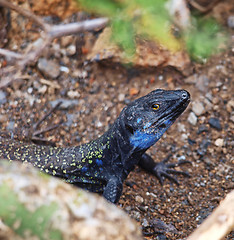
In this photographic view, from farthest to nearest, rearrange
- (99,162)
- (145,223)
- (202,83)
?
(202,83) < (99,162) < (145,223)

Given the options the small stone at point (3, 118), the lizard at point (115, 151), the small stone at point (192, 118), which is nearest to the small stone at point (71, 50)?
the small stone at point (3, 118)

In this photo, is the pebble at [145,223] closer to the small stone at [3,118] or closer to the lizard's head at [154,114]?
the lizard's head at [154,114]

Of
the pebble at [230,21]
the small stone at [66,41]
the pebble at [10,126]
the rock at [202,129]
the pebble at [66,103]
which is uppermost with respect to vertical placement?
the pebble at [230,21]

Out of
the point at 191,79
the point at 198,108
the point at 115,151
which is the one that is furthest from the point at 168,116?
the point at 191,79

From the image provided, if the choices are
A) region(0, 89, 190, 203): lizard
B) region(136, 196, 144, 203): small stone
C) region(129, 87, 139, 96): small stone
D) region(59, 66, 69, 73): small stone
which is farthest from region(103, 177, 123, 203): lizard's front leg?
region(59, 66, 69, 73): small stone

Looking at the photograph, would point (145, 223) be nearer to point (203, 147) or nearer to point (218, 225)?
point (203, 147)

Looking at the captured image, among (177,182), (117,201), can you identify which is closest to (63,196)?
(117,201)
